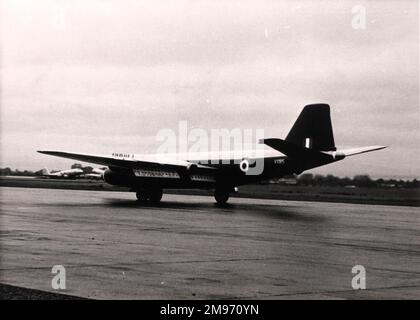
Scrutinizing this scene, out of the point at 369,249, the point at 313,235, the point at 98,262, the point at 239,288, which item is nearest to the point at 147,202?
the point at 313,235

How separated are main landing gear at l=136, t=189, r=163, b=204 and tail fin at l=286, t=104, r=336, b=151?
860 centimetres

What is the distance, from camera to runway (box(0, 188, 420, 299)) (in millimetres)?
9906

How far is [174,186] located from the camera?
37406 millimetres

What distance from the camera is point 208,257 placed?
13719mm

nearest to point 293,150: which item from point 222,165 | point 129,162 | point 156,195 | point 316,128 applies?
point 316,128

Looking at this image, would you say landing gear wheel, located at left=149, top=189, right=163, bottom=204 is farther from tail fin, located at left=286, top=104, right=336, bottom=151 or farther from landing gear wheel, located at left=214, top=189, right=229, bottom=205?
tail fin, located at left=286, top=104, right=336, bottom=151

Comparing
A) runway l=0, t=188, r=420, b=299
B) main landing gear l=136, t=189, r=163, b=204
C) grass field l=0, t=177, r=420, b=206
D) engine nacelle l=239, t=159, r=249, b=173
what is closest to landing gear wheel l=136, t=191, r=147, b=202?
main landing gear l=136, t=189, r=163, b=204

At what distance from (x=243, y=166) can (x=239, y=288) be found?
2651 centimetres

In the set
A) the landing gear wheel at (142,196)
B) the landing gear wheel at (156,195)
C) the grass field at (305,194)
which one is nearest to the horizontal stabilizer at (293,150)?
the landing gear wheel at (156,195)

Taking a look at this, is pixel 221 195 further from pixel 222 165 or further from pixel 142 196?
pixel 142 196

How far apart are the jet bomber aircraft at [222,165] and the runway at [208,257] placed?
34.6 ft

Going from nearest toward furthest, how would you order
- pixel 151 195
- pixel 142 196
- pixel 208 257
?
pixel 208 257 < pixel 151 195 < pixel 142 196

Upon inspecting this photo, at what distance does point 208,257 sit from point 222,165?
23355 millimetres
